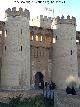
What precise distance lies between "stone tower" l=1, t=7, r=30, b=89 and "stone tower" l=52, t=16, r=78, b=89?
391 cm

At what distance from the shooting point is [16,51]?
31.5m

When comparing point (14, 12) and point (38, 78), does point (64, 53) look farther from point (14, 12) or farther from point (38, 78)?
point (14, 12)

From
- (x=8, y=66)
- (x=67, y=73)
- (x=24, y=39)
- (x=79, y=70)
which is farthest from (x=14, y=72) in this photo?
(x=79, y=70)


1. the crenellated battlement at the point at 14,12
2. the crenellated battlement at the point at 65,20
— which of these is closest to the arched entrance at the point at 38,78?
the crenellated battlement at the point at 65,20

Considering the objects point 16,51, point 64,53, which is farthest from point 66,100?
point 64,53

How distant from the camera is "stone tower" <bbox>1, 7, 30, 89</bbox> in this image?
102 ft

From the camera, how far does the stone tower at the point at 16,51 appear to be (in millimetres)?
31219

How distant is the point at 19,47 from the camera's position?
31703 mm

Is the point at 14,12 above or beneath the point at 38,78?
above

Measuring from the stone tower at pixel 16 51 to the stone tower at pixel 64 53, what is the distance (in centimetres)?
391

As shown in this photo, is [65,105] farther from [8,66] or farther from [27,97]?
[8,66]

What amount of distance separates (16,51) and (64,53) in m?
5.42

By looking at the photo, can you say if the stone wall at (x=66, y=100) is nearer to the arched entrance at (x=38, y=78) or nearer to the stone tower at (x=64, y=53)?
the stone tower at (x=64, y=53)

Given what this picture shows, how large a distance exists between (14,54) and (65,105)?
765cm
